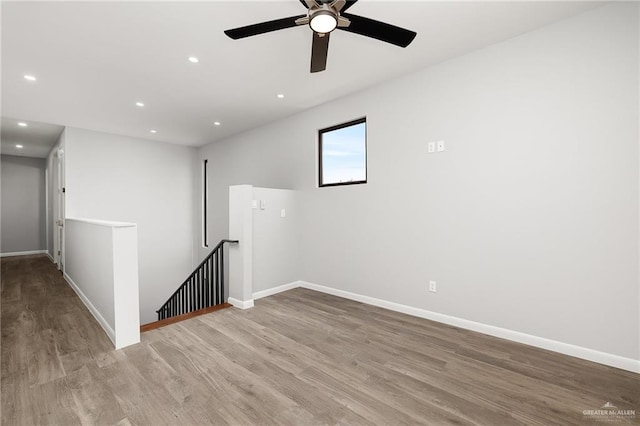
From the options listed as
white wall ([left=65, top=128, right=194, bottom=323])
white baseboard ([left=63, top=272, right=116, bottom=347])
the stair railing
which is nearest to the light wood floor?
white baseboard ([left=63, top=272, right=116, bottom=347])

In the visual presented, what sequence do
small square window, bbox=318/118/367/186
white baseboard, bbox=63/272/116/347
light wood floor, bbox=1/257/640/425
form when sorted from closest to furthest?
light wood floor, bbox=1/257/640/425
white baseboard, bbox=63/272/116/347
small square window, bbox=318/118/367/186

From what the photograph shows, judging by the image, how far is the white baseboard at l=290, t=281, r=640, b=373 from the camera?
2248mm

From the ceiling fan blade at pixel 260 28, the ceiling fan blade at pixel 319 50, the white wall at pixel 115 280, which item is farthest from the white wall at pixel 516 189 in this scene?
the white wall at pixel 115 280

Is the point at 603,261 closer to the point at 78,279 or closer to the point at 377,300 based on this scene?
the point at 377,300

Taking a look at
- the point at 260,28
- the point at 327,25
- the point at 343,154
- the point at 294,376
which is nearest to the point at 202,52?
the point at 260,28

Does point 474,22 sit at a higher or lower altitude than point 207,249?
higher

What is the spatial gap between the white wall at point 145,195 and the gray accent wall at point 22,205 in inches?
172

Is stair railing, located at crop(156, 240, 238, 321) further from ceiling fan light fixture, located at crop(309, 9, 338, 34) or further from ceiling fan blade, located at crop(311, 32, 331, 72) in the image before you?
ceiling fan light fixture, located at crop(309, 9, 338, 34)

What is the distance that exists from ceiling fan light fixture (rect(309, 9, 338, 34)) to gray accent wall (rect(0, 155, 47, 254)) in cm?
1019

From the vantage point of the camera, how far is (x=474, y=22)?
249cm

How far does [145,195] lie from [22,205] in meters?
4.67

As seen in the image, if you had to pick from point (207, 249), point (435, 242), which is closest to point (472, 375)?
point (435, 242)

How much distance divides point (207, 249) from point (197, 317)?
151 inches

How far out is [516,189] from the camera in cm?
269
